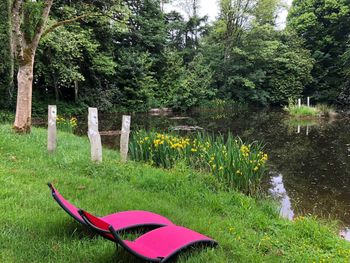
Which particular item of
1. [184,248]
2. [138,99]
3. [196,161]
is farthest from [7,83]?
[184,248]

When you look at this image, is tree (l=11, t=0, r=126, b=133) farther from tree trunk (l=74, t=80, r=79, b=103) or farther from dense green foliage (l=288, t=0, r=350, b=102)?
dense green foliage (l=288, t=0, r=350, b=102)

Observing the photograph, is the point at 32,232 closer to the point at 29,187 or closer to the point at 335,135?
the point at 29,187

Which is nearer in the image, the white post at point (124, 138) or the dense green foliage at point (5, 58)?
the white post at point (124, 138)

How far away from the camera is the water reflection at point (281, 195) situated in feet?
16.3

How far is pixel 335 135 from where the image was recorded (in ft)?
40.4

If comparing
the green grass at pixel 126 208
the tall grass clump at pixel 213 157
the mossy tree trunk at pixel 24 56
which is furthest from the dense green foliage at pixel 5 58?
the green grass at pixel 126 208

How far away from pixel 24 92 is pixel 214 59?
20788 millimetres

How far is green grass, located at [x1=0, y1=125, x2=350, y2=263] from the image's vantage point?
2.57 metres

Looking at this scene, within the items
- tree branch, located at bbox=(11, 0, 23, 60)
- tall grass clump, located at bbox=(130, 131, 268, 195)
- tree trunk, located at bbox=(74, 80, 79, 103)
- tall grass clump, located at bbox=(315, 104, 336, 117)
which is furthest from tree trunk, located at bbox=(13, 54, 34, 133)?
tall grass clump, located at bbox=(315, 104, 336, 117)

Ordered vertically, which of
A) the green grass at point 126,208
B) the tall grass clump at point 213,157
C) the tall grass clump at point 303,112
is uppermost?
the tall grass clump at point 303,112

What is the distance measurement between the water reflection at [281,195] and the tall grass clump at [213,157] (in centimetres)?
51

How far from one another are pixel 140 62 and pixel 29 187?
17.4 metres

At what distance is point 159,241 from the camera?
8.27ft

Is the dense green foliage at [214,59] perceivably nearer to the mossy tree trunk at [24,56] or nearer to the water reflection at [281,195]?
the mossy tree trunk at [24,56]
